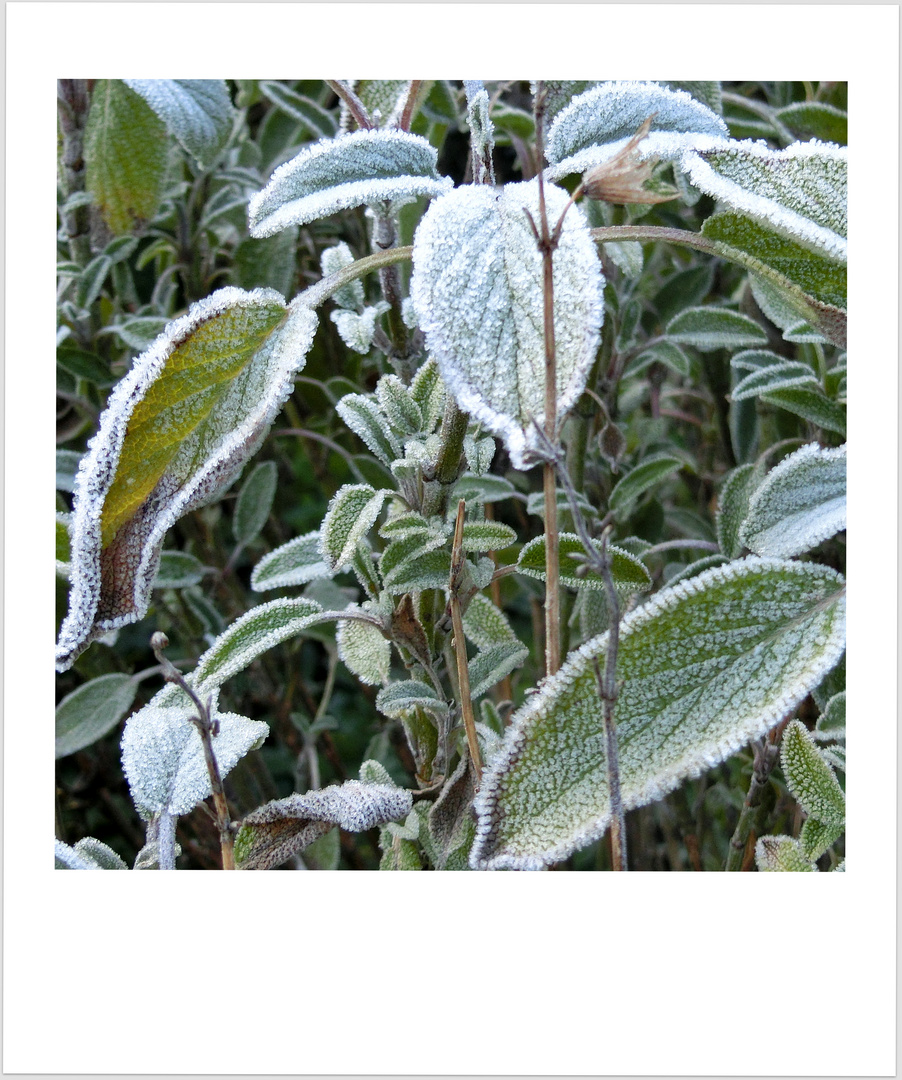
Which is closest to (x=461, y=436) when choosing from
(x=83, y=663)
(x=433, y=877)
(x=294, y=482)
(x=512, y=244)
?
(x=512, y=244)

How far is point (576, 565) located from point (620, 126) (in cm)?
27

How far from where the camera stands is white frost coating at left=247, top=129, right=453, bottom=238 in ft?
1.80

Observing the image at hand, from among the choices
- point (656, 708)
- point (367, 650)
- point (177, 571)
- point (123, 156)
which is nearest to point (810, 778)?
point (656, 708)

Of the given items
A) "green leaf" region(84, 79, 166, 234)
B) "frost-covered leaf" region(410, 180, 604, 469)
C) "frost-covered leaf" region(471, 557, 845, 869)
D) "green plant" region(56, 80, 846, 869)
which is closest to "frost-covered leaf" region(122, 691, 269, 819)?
"green plant" region(56, 80, 846, 869)

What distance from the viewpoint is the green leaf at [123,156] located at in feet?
2.89

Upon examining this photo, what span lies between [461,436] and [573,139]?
188 millimetres

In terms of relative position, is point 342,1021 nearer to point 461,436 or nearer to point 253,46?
point 461,436

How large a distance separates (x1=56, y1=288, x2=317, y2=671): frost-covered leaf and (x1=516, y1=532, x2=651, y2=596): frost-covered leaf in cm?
19

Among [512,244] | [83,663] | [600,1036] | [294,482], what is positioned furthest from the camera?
[294,482]

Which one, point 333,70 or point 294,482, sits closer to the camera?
point 333,70

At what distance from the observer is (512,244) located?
0.51m

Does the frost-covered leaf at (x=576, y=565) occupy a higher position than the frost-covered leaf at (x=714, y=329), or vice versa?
the frost-covered leaf at (x=714, y=329)

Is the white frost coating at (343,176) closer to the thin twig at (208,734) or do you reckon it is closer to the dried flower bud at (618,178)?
the dried flower bud at (618,178)

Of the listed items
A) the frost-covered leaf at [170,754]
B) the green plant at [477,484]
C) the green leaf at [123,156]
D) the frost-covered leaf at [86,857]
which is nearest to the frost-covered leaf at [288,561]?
the green plant at [477,484]
